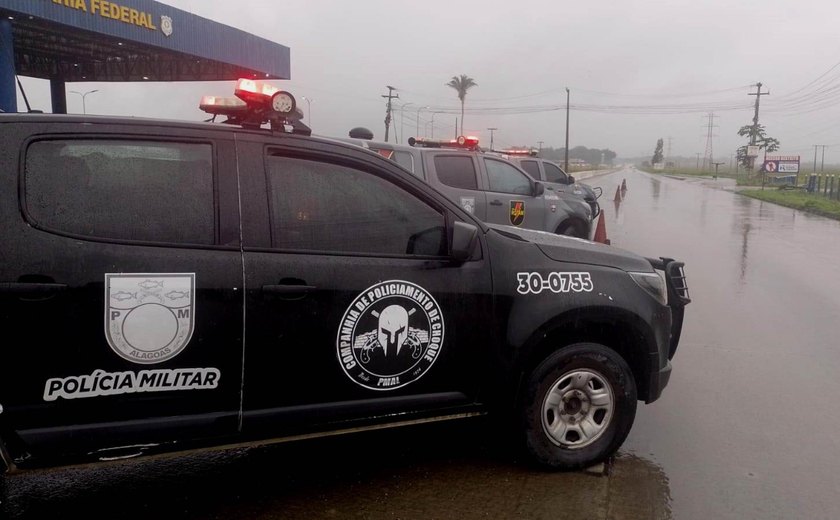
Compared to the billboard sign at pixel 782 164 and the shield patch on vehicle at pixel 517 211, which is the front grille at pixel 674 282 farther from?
the billboard sign at pixel 782 164

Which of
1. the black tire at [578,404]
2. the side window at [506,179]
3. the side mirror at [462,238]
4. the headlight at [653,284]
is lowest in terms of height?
the black tire at [578,404]

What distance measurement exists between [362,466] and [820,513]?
2.39 m

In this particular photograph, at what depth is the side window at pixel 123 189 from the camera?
110 inches

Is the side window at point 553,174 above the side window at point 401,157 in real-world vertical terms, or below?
below

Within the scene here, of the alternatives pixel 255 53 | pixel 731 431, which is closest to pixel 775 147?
pixel 255 53

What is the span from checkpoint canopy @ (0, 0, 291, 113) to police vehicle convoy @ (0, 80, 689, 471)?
12.4 metres

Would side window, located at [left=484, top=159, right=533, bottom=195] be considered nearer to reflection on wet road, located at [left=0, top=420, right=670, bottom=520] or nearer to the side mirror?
reflection on wet road, located at [left=0, top=420, right=670, bottom=520]

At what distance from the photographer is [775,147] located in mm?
72312

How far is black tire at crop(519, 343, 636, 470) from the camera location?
361 cm

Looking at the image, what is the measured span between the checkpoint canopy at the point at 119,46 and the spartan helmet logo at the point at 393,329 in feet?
42.1

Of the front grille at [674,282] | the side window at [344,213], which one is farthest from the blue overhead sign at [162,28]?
the front grille at [674,282]

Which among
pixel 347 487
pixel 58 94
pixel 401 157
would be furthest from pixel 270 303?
pixel 58 94

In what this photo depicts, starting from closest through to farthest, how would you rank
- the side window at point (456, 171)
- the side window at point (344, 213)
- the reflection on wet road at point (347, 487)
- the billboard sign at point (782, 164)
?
the side window at point (344, 213), the reflection on wet road at point (347, 487), the side window at point (456, 171), the billboard sign at point (782, 164)

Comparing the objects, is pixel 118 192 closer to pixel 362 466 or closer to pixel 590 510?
pixel 362 466
